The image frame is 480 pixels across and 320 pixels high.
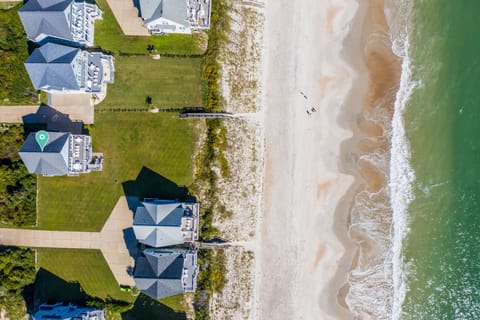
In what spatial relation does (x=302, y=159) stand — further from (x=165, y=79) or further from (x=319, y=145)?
(x=165, y=79)

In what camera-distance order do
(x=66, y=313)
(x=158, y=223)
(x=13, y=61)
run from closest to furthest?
(x=158, y=223) < (x=66, y=313) < (x=13, y=61)

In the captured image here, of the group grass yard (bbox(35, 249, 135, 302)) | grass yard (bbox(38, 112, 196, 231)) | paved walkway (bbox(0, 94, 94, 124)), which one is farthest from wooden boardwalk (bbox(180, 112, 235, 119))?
grass yard (bbox(35, 249, 135, 302))

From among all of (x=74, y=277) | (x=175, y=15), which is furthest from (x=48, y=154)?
(x=175, y=15)

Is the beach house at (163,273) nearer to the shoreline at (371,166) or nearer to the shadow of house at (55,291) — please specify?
the shadow of house at (55,291)

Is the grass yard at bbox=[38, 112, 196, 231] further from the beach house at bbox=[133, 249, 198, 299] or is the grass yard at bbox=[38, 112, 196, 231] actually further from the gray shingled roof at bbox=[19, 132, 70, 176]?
the beach house at bbox=[133, 249, 198, 299]

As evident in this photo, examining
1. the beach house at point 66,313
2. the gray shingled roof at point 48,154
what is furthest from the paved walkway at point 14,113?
the beach house at point 66,313

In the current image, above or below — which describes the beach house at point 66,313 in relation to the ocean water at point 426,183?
below
